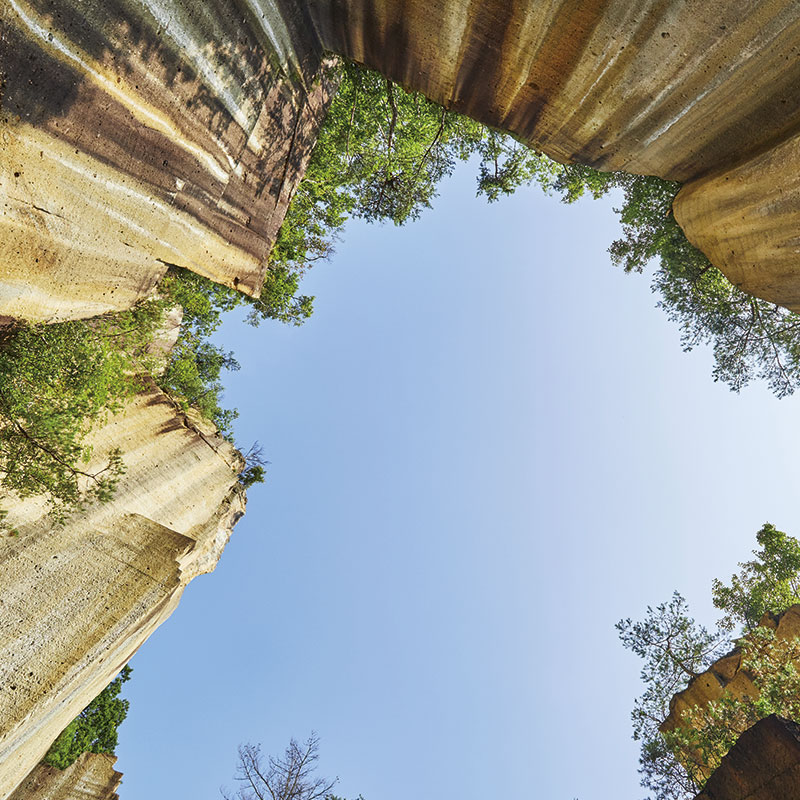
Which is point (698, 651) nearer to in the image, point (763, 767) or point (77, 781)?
point (763, 767)

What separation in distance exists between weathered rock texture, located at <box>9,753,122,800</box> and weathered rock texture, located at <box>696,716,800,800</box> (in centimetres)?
1610

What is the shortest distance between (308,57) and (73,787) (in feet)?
65.0

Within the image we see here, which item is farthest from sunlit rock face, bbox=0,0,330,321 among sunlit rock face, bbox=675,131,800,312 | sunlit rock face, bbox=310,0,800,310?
sunlit rock face, bbox=675,131,800,312

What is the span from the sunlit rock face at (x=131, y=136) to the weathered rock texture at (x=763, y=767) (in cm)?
1222

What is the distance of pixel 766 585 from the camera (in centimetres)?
1276

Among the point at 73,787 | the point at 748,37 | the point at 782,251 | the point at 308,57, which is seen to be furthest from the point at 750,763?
the point at 73,787

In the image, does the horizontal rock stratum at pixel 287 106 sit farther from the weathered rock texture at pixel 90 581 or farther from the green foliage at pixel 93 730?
the green foliage at pixel 93 730

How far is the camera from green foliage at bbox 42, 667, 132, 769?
1199 centimetres

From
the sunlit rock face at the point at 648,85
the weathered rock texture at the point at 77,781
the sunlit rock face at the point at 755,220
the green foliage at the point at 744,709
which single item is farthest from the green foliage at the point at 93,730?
the sunlit rock face at the point at 755,220

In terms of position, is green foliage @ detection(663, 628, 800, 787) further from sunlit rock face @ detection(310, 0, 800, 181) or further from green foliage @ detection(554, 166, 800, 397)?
sunlit rock face @ detection(310, 0, 800, 181)

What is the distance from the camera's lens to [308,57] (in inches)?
299

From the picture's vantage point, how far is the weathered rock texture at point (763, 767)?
20.9ft

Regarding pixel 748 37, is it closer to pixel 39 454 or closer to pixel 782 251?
pixel 782 251

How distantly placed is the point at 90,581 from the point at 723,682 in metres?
16.2
